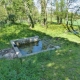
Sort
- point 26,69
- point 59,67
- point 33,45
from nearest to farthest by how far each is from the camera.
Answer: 1. point 26,69
2. point 59,67
3. point 33,45

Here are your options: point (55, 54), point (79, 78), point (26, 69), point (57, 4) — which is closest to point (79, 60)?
point (55, 54)

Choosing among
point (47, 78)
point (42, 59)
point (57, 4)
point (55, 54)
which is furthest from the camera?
point (57, 4)

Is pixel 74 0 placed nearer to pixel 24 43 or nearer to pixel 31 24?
pixel 31 24

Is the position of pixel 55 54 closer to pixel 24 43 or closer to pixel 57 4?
pixel 24 43

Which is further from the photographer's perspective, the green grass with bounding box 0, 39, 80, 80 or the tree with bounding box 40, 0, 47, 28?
the tree with bounding box 40, 0, 47, 28

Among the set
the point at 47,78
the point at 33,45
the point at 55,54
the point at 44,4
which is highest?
the point at 44,4

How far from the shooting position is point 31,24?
15.1 m

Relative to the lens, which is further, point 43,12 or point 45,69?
point 43,12

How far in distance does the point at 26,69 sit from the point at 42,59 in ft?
4.75

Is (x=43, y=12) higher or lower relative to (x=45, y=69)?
higher

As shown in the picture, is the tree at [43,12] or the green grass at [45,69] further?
the tree at [43,12]

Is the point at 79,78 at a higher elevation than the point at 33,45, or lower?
higher

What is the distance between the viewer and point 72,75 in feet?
14.5

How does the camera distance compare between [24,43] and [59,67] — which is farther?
[24,43]
